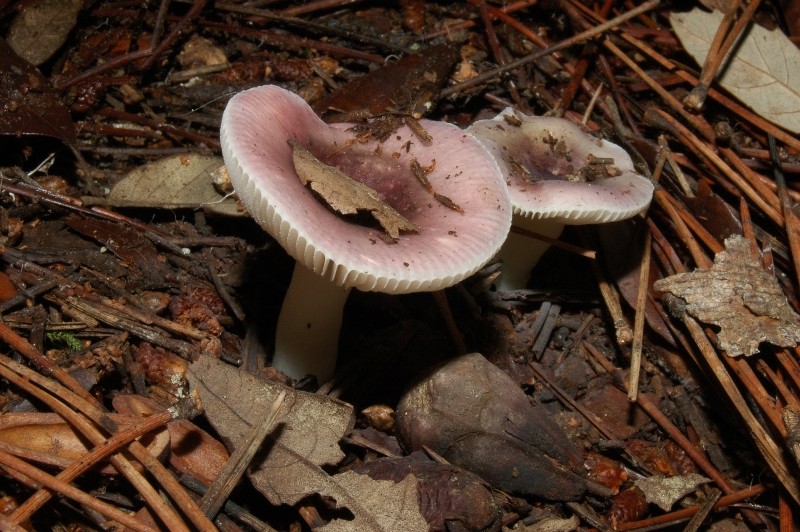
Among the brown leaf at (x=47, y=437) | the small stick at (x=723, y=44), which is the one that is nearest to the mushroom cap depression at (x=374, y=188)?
the brown leaf at (x=47, y=437)

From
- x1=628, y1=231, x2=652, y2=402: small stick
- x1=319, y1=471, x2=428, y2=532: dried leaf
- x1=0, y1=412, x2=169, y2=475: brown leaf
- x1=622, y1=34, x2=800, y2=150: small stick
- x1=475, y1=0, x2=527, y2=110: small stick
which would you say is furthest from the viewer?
x1=475, y1=0, x2=527, y2=110: small stick

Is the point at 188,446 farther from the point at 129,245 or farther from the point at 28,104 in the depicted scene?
the point at 28,104

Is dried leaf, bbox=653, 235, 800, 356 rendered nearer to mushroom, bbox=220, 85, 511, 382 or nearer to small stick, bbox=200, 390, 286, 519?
mushroom, bbox=220, 85, 511, 382

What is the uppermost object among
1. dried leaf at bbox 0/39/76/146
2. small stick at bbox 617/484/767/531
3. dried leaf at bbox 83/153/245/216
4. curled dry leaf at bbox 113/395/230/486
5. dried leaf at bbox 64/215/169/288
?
dried leaf at bbox 0/39/76/146

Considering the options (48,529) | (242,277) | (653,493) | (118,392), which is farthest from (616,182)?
(48,529)

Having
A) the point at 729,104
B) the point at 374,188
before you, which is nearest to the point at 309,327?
the point at 374,188

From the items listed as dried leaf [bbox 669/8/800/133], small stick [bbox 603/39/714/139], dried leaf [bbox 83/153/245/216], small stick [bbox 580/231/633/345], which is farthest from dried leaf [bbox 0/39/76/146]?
dried leaf [bbox 669/8/800/133]
